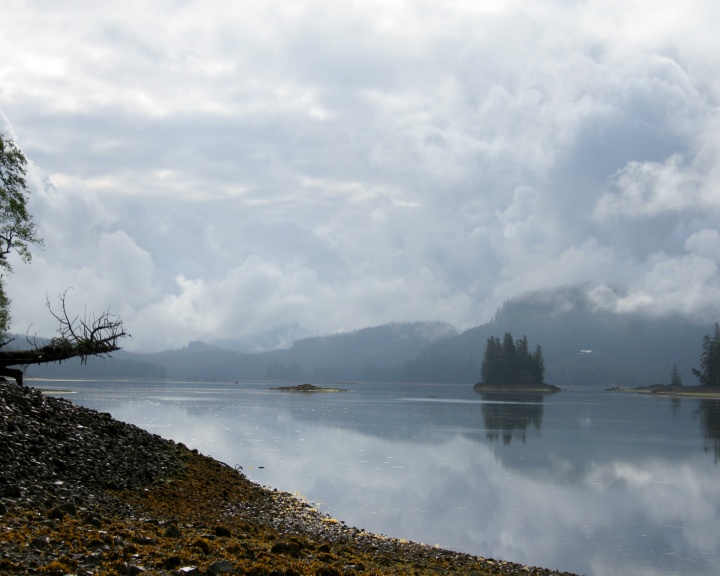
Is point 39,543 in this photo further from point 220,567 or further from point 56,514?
point 220,567

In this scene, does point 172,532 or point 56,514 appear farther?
point 56,514

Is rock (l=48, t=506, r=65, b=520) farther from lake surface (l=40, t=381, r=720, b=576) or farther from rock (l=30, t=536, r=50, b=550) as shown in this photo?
lake surface (l=40, t=381, r=720, b=576)

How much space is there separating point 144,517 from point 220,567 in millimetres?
7653

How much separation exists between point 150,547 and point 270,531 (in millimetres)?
7108

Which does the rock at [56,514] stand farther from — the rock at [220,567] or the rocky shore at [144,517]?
the rock at [220,567]

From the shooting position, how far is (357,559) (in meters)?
20.4

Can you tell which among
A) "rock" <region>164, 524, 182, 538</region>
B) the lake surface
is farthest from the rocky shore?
the lake surface

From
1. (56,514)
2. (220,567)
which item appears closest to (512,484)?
(56,514)

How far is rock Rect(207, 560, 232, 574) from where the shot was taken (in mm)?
15500

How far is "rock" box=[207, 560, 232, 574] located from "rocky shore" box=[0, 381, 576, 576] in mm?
28

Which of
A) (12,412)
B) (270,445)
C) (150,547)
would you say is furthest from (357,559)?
(270,445)

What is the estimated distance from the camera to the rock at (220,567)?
15500 mm

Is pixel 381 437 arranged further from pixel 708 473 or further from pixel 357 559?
pixel 357 559

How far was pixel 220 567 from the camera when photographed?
51.3ft
